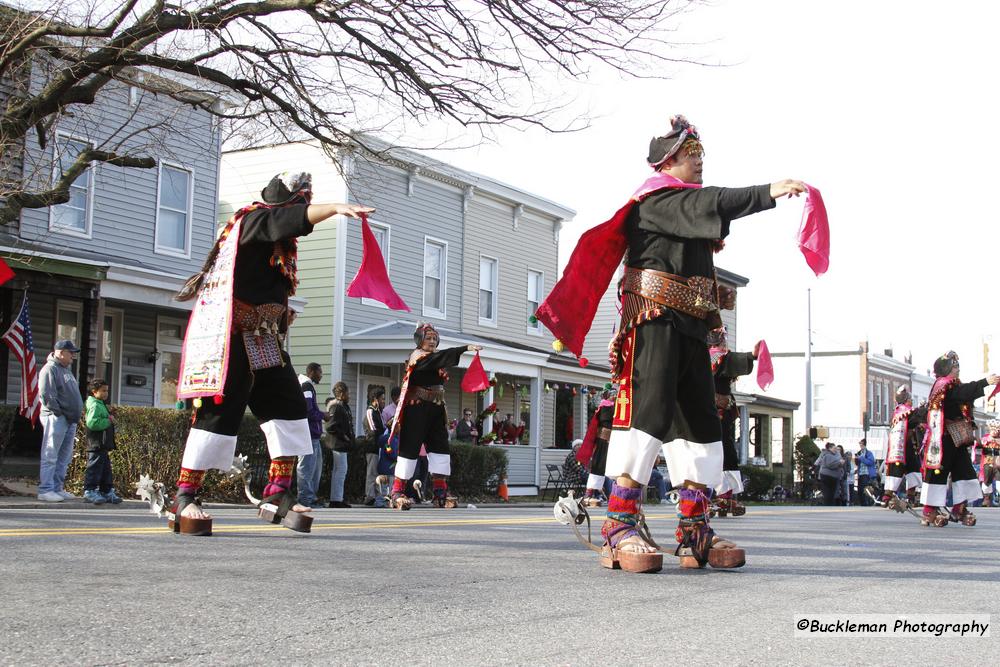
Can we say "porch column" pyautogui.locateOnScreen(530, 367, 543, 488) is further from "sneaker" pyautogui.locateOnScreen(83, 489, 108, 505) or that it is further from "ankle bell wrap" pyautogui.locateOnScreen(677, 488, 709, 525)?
"ankle bell wrap" pyautogui.locateOnScreen(677, 488, 709, 525)

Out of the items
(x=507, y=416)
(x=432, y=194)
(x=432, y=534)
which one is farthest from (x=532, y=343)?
(x=432, y=534)

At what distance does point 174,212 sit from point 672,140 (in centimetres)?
1788

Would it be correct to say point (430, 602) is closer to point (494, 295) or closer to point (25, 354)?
point (25, 354)

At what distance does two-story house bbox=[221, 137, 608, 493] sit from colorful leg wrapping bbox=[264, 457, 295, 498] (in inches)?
605

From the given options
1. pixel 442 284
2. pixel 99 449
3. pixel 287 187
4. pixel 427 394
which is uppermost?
pixel 442 284

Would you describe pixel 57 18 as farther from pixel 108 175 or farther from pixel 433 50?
pixel 108 175

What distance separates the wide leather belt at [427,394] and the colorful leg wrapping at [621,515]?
777 cm

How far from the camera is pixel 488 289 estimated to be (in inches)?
1176

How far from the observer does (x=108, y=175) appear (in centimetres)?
2078

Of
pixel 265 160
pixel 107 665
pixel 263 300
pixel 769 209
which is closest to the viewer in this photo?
pixel 107 665

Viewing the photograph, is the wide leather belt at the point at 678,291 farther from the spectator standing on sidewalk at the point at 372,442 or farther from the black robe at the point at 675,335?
the spectator standing on sidewalk at the point at 372,442

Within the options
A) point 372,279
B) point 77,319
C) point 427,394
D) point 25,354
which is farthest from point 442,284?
point 372,279

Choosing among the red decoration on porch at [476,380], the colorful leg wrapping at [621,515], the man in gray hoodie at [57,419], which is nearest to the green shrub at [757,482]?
the red decoration on porch at [476,380]

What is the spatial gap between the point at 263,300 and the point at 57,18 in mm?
7271
